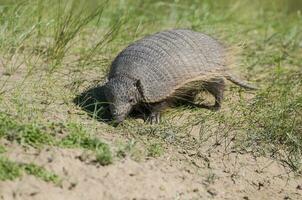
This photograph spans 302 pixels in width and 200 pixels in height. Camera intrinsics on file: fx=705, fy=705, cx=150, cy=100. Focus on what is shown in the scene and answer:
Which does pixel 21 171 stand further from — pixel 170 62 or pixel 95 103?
pixel 170 62

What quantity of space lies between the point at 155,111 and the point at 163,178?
3.66ft

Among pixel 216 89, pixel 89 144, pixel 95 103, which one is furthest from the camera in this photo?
pixel 216 89

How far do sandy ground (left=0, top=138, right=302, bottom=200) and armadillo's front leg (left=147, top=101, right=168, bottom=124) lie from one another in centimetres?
51

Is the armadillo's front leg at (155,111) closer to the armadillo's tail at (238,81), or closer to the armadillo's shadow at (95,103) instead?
the armadillo's shadow at (95,103)

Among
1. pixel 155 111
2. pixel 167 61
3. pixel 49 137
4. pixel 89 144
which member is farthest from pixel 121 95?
pixel 49 137

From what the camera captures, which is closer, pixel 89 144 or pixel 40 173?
pixel 40 173

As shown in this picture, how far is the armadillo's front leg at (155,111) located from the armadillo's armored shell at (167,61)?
0.07 m

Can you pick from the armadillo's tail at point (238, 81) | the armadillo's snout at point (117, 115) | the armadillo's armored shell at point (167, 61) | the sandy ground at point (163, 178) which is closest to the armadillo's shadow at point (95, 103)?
the armadillo's snout at point (117, 115)

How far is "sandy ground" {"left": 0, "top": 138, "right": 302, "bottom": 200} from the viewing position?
13.3 feet

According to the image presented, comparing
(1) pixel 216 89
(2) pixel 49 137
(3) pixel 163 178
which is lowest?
(3) pixel 163 178

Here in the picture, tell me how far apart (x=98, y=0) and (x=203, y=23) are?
116 centimetres

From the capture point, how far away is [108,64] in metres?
6.20

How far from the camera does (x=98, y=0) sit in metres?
7.60

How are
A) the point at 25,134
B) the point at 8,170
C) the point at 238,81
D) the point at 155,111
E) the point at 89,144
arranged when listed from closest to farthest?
the point at 8,170, the point at 25,134, the point at 89,144, the point at 155,111, the point at 238,81
